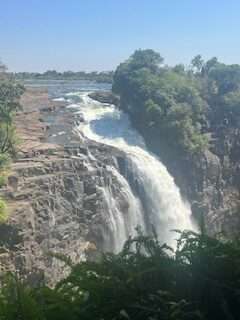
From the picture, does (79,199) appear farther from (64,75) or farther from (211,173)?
(64,75)

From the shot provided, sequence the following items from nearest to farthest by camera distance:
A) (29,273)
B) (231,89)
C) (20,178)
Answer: (29,273) → (20,178) → (231,89)

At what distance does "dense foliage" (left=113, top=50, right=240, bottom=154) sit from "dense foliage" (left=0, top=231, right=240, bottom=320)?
3071 centimetres

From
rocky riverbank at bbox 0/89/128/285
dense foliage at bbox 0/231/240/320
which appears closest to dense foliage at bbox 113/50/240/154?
rocky riverbank at bbox 0/89/128/285

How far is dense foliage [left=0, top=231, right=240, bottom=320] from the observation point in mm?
4078

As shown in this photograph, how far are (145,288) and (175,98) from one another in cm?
3637

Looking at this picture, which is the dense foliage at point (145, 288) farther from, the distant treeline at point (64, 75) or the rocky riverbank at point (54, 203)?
the distant treeline at point (64, 75)

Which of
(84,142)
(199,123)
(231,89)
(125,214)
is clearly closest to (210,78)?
(231,89)

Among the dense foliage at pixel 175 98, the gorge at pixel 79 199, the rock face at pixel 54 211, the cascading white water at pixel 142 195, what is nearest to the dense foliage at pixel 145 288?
the gorge at pixel 79 199

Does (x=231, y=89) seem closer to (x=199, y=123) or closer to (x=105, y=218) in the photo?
(x=199, y=123)

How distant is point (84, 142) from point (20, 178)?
755cm

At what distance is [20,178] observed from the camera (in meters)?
23.8

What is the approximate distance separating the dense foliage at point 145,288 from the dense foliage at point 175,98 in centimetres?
3071

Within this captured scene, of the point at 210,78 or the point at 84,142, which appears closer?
the point at 84,142

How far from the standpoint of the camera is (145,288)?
438 cm
